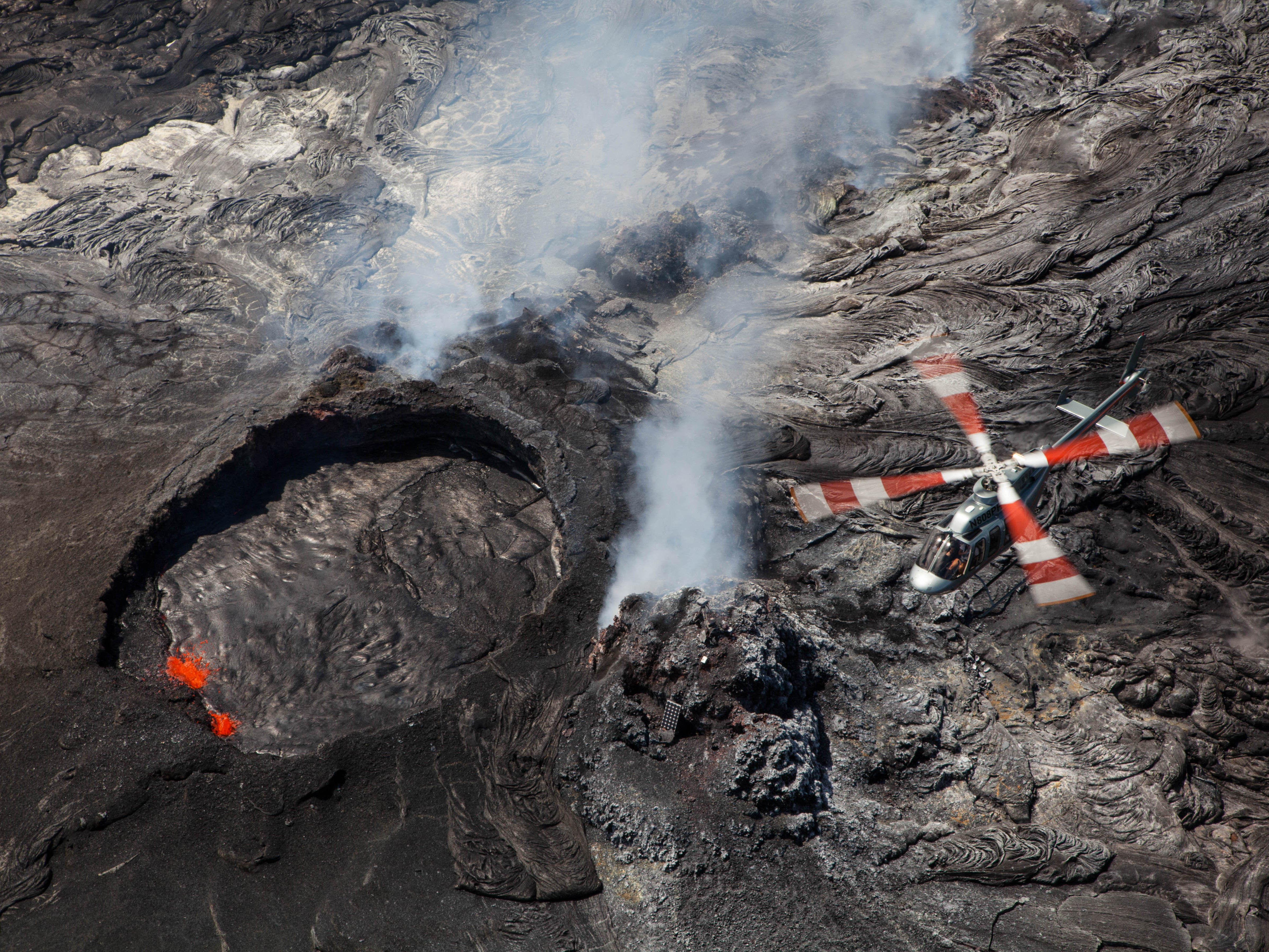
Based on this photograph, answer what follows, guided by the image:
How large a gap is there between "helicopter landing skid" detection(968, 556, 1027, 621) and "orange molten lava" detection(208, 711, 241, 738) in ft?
25.5

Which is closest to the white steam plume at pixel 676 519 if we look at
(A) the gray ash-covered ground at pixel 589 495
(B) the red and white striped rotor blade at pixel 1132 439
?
(A) the gray ash-covered ground at pixel 589 495

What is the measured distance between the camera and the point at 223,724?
6.44 m

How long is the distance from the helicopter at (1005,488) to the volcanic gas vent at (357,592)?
407cm

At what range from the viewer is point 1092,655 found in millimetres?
7086

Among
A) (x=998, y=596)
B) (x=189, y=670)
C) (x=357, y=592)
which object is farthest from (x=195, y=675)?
(x=998, y=596)

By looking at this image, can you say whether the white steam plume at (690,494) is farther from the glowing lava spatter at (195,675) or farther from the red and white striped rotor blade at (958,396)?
the glowing lava spatter at (195,675)

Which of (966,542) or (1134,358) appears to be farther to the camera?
(1134,358)

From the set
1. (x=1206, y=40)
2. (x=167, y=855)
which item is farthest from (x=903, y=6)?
(x=167, y=855)

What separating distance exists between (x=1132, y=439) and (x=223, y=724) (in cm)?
943

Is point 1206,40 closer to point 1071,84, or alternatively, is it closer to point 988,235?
point 1071,84

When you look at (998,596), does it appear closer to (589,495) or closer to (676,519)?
(676,519)

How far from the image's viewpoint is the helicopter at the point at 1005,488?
6344 millimetres

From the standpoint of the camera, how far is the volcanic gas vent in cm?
671

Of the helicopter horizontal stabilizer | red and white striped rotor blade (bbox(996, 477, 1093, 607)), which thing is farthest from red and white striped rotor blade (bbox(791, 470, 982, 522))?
the helicopter horizontal stabilizer
